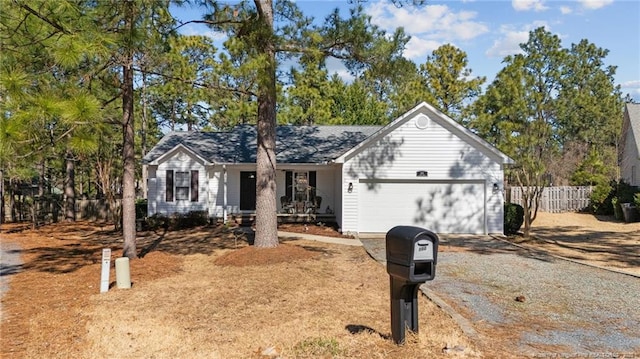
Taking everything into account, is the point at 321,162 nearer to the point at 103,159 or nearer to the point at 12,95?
the point at 103,159

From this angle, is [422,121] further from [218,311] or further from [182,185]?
[218,311]

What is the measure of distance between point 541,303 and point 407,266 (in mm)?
3666

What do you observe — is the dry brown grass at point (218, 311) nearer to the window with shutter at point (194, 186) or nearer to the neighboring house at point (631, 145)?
the window with shutter at point (194, 186)

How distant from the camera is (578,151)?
37844 millimetres

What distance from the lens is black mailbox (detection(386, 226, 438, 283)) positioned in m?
4.40

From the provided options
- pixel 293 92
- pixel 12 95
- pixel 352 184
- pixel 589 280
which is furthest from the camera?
pixel 293 92

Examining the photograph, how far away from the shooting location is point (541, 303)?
6.91m

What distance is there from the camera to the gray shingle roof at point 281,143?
65.1 feet

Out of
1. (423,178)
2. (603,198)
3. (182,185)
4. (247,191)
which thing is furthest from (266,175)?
(603,198)

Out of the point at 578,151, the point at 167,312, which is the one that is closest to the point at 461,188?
the point at 167,312

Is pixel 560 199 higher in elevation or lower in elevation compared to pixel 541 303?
higher

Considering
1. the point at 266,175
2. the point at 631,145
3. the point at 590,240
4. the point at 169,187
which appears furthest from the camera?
the point at 631,145

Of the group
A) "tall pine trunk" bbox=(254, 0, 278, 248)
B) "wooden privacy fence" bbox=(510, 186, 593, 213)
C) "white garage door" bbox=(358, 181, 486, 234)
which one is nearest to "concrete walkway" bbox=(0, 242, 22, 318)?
"tall pine trunk" bbox=(254, 0, 278, 248)

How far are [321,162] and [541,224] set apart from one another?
1060cm
